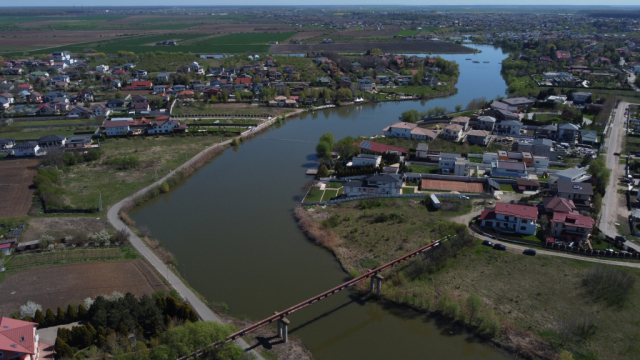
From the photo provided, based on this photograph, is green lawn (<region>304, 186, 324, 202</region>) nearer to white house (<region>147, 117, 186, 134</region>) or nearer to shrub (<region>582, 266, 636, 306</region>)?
shrub (<region>582, 266, 636, 306</region>)

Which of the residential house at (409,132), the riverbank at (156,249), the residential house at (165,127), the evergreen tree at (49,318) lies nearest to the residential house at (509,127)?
the residential house at (409,132)

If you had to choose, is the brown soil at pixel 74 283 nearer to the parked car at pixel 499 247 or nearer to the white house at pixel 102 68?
the parked car at pixel 499 247

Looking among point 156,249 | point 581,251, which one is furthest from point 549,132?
point 156,249

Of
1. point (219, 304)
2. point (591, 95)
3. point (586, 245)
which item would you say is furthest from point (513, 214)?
point (591, 95)

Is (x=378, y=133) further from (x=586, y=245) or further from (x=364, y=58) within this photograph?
(x=364, y=58)

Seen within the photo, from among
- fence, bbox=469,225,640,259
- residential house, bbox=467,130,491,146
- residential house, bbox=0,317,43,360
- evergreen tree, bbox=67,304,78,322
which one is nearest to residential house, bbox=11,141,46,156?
evergreen tree, bbox=67,304,78,322

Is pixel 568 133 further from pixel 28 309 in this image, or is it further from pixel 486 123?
pixel 28 309
